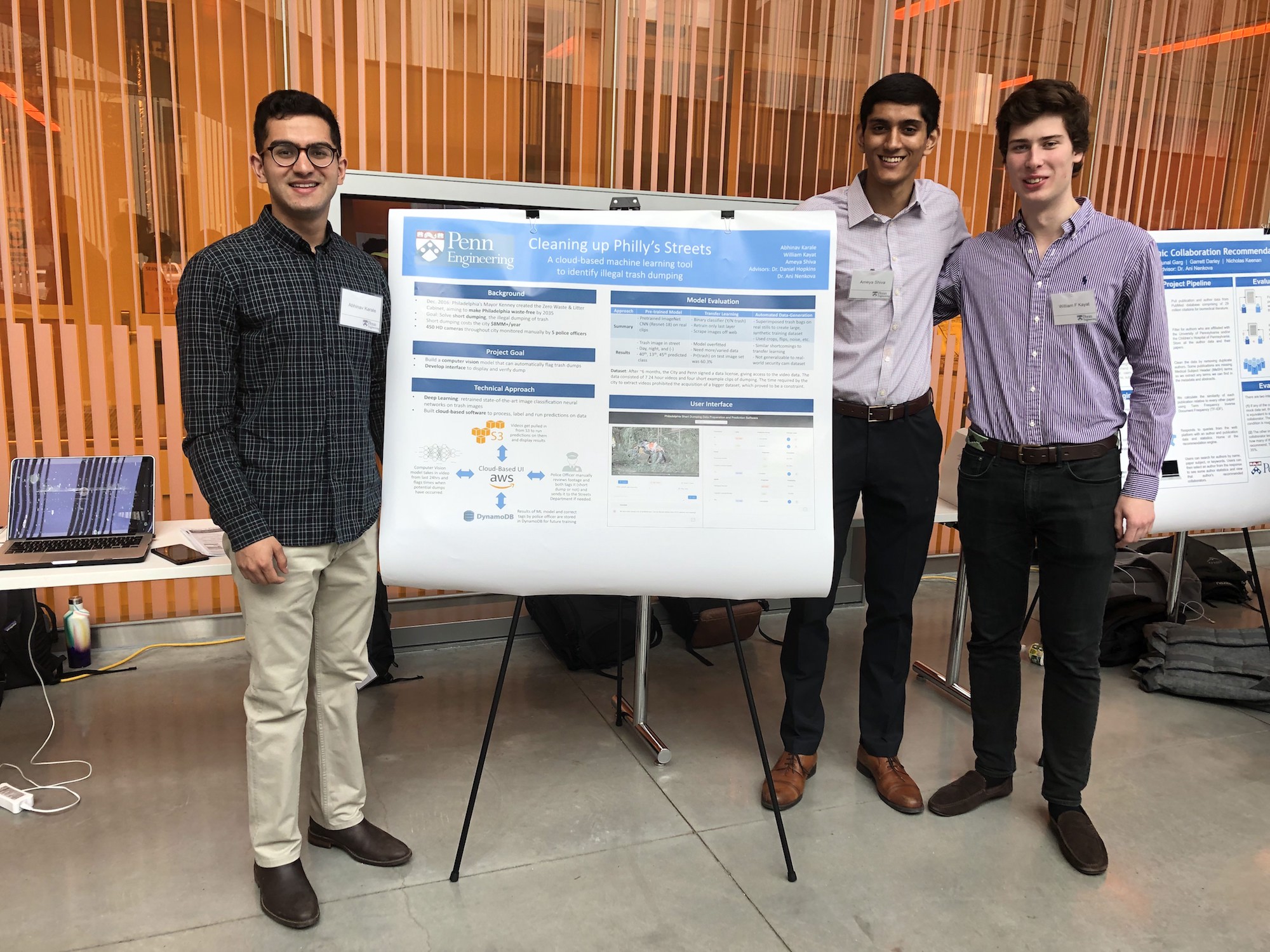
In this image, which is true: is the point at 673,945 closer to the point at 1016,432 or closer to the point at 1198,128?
the point at 1016,432

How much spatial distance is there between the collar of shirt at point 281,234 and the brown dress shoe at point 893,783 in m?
1.98

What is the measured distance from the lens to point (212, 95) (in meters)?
3.07

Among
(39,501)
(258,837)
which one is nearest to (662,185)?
(39,501)

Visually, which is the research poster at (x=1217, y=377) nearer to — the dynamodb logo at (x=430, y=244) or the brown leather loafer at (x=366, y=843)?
the dynamodb logo at (x=430, y=244)

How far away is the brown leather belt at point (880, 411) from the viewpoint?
7.48 feet

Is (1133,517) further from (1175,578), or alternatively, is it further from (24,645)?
(24,645)

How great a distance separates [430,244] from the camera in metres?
2.00

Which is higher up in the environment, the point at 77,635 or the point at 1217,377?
the point at 1217,377

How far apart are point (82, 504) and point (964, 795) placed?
265 cm

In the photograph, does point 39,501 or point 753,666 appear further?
point 753,666

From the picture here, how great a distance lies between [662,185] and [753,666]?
2.00 metres

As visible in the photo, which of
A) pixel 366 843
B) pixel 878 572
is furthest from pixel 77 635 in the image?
pixel 878 572

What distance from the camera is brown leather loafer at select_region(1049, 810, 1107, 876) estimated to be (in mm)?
2189

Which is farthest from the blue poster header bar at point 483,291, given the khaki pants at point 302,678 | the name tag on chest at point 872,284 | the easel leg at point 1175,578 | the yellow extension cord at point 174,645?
the easel leg at point 1175,578
